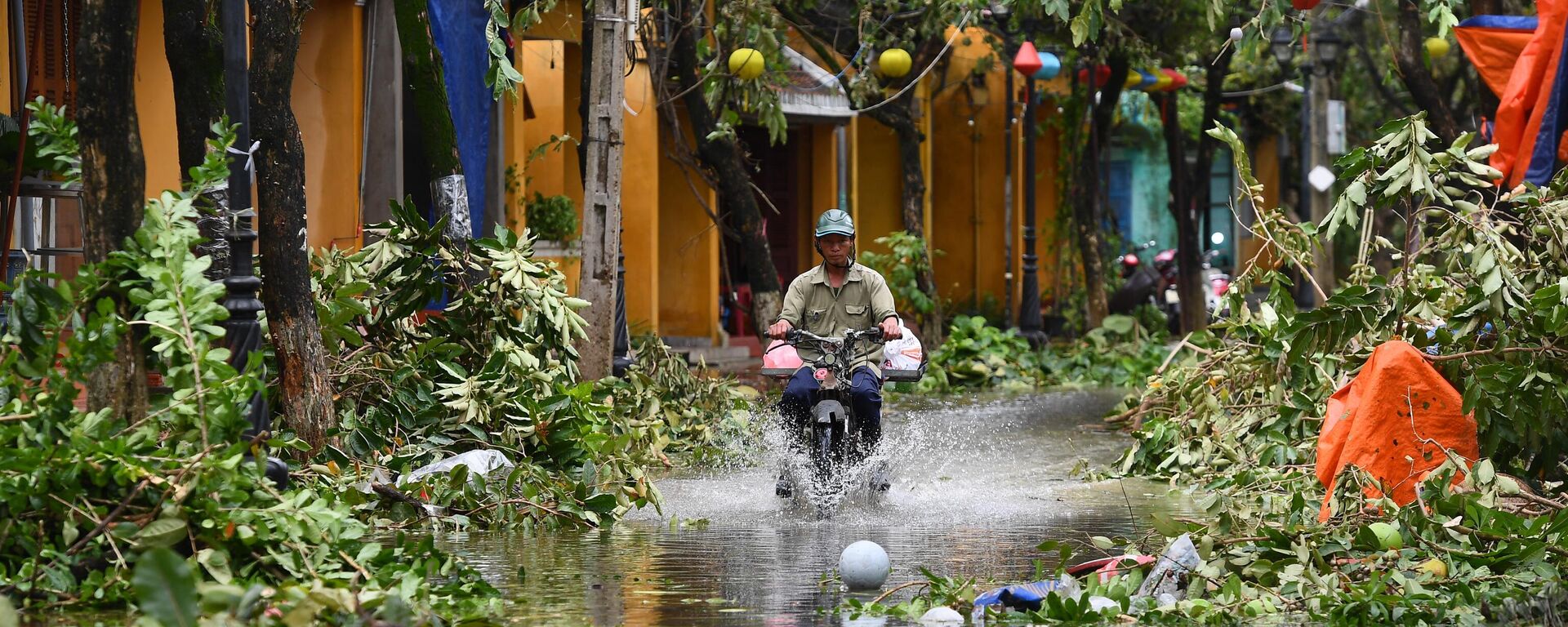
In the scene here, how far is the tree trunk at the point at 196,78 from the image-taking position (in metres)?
8.79

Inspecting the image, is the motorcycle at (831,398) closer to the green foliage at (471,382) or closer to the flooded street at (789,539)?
the flooded street at (789,539)

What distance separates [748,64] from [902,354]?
6.29 meters

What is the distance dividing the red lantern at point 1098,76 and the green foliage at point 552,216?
11.2 metres

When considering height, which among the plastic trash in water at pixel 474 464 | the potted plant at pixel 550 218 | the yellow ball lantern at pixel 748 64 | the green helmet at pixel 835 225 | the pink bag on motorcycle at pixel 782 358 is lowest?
the plastic trash in water at pixel 474 464

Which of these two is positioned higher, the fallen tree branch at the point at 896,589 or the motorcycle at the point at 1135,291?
the motorcycle at the point at 1135,291

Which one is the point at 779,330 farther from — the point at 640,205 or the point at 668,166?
the point at 668,166

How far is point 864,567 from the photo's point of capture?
700 cm

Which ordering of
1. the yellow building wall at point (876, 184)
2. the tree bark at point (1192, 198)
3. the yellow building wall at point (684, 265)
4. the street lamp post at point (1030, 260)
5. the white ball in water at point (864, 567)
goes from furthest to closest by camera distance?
the yellow building wall at point (876, 184)
the tree bark at point (1192, 198)
the street lamp post at point (1030, 260)
the yellow building wall at point (684, 265)
the white ball in water at point (864, 567)

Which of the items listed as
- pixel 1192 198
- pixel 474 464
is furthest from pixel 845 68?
pixel 474 464

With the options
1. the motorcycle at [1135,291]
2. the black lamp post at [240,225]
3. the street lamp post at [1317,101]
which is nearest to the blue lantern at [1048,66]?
the street lamp post at [1317,101]

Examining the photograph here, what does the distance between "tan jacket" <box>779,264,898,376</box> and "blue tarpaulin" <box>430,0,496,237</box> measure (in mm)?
4337

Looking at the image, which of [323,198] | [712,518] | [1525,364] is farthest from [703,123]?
[1525,364]

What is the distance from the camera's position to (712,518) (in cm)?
955

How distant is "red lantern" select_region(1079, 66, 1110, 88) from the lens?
27561mm
